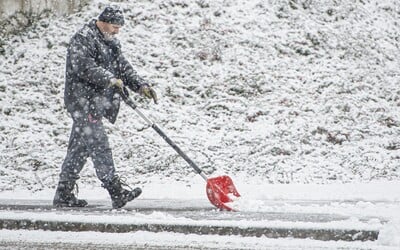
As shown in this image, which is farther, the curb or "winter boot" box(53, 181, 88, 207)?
"winter boot" box(53, 181, 88, 207)

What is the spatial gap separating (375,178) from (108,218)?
200 inches

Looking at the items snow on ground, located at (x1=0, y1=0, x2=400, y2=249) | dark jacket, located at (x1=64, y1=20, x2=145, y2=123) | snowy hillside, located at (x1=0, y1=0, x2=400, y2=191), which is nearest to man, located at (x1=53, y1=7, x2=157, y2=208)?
dark jacket, located at (x1=64, y1=20, x2=145, y2=123)

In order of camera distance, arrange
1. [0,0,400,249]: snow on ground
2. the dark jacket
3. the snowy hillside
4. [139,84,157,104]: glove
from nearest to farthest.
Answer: the dark jacket < [139,84,157,104]: glove < [0,0,400,249]: snow on ground < the snowy hillside

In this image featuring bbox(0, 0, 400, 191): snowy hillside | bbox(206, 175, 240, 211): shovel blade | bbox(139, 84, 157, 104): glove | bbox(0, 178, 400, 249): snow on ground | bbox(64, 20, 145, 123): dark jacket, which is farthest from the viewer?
bbox(0, 0, 400, 191): snowy hillside

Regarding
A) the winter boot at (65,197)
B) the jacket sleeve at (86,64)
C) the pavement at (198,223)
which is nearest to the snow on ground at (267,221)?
the pavement at (198,223)

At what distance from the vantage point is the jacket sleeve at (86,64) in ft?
16.4

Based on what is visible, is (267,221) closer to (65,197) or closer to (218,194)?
(218,194)

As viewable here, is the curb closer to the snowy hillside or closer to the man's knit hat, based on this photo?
the man's knit hat

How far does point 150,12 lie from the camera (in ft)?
42.6

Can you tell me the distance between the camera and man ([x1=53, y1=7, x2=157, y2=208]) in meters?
5.07

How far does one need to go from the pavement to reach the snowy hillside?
3.54 m

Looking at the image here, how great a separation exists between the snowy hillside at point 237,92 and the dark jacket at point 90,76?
300 cm

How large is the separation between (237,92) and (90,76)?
5.89 m

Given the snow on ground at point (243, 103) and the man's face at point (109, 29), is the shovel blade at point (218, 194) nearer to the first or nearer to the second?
the snow on ground at point (243, 103)
